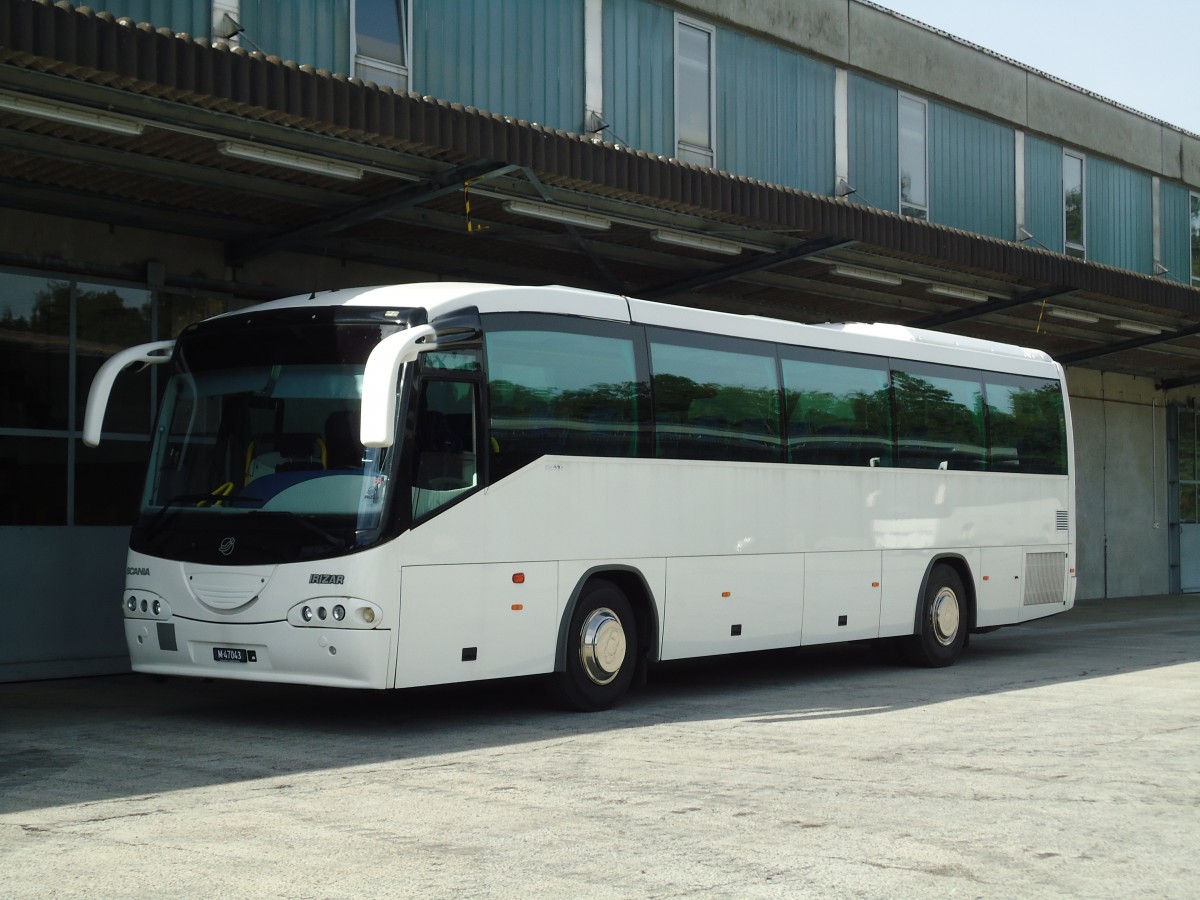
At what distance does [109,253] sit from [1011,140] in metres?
15.8

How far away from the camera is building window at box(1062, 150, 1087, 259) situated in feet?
85.6

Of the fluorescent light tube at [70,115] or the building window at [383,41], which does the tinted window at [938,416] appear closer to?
the building window at [383,41]

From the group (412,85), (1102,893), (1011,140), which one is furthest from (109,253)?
(1011,140)

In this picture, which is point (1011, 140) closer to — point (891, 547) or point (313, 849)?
point (891, 547)

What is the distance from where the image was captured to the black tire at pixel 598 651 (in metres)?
11.4

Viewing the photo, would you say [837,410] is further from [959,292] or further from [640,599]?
[959,292]

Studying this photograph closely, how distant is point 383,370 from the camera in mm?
9242

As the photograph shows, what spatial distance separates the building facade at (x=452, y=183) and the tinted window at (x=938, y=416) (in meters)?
1.78

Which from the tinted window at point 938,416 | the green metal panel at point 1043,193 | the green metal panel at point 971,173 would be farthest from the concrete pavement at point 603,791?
the green metal panel at point 1043,193

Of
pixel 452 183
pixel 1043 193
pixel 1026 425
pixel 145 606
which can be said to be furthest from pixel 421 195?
pixel 1043 193

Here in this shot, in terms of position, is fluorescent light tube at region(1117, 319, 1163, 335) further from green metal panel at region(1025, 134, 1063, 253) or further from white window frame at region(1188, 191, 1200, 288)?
white window frame at region(1188, 191, 1200, 288)

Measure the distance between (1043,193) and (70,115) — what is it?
1846cm

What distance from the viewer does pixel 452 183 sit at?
43.3ft

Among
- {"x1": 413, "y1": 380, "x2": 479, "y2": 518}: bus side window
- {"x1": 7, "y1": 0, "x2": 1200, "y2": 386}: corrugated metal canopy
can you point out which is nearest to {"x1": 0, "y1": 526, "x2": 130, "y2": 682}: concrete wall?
{"x1": 7, "y1": 0, "x2": 1200, "y2": 386}: corrugated metal canopy
